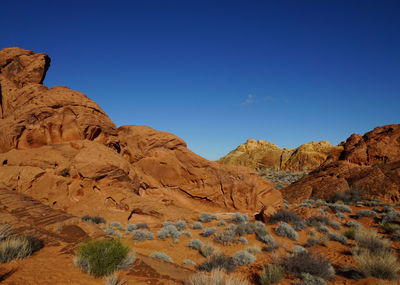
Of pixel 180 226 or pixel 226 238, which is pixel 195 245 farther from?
pixel 180 226

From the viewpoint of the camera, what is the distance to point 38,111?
470 inches

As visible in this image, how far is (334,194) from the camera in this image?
63.9 ft

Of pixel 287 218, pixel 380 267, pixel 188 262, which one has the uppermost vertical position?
pixel 380 267

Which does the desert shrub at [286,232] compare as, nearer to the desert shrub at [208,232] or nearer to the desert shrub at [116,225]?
the desert shrub at [208,232]

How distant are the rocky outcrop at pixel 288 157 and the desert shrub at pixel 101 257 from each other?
161 ft

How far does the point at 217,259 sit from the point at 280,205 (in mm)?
11347

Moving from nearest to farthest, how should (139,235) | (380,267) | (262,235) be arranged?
(380,267) < (139,235) < (262,235)

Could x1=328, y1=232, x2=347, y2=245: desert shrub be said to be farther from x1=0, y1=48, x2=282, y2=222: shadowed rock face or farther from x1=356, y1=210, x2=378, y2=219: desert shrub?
x1=356, y1=210, x2=378, y2=219: desert shrub

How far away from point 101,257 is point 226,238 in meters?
6.82

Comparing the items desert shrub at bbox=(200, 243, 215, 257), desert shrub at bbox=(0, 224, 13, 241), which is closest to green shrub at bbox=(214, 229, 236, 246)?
desert shrub at bbox=(200, 243, 215, 257)

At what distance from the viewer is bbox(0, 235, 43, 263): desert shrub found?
368cm

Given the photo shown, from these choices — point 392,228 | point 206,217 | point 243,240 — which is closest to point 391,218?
point 392,228

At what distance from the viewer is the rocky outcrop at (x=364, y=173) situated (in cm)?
1817

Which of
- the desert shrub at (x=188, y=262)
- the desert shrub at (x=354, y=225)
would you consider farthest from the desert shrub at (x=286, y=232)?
the desert shrub at (x=188, y=262)
